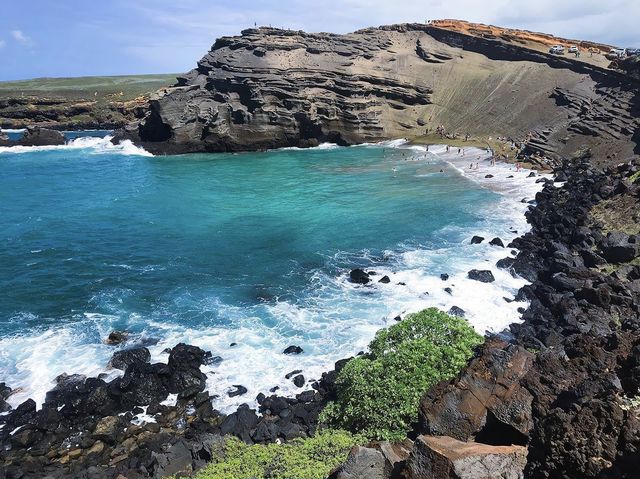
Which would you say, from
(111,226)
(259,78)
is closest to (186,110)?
(259,78)

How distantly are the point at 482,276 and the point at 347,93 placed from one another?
197ft

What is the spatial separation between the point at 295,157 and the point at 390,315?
2016 inches

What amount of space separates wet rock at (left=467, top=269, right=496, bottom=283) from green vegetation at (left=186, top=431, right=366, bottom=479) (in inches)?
650

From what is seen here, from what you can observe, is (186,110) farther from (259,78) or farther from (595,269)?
(595,269)

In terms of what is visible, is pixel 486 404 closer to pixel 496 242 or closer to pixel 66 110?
pixel 496 242

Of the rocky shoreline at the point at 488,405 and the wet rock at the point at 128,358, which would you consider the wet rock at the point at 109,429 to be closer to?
the rocky shoreline at the point at 488,405

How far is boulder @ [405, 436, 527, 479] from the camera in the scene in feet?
25.2

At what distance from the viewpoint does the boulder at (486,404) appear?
420 inches

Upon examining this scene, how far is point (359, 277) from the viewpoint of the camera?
28.4m

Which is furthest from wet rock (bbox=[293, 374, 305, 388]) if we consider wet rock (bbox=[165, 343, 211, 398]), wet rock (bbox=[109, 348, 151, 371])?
wet rock (bbox=[109, 348, 151, 371])

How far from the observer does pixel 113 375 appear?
20.7 meters

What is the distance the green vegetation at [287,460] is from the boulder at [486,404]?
2185 mm

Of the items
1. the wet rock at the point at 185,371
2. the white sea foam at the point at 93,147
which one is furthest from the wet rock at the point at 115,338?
the white sea foam at the point at 93,147

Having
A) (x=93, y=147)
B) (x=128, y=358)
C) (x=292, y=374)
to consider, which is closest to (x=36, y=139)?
(x=93, y=147)
